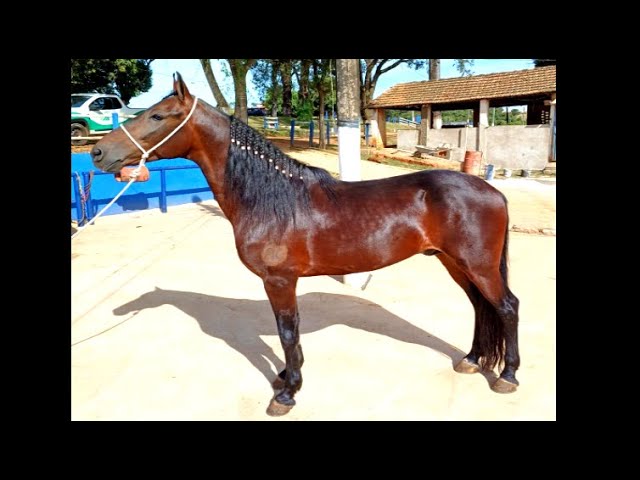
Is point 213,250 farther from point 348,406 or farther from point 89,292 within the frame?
point 348,406

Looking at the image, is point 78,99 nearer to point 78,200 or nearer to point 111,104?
point 111,104

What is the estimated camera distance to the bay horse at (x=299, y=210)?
3.04 meters

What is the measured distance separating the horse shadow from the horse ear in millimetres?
2239

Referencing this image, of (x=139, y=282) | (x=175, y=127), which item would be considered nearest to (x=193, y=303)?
(x=139, y=282)

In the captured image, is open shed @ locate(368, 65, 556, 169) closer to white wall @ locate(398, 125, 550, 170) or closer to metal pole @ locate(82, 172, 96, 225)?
white wall @ locate(398, 125, 550, 170)

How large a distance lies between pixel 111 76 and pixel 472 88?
64.4 ft

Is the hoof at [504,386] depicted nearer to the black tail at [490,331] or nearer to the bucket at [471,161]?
the black tail at [490,331]

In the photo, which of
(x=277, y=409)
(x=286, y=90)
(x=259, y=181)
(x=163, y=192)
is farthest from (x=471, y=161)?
(x=286, y=90)

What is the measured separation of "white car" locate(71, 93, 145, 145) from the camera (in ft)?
53.0

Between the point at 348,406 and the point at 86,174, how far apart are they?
311 inches

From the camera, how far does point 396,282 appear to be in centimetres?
595

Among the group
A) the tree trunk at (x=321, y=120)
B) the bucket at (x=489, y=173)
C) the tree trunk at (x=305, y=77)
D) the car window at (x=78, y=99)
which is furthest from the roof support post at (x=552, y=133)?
the car window at (x=78, y=99)

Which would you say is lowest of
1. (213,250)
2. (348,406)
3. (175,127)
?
(348,406)

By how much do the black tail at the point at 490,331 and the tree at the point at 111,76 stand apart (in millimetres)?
25115
